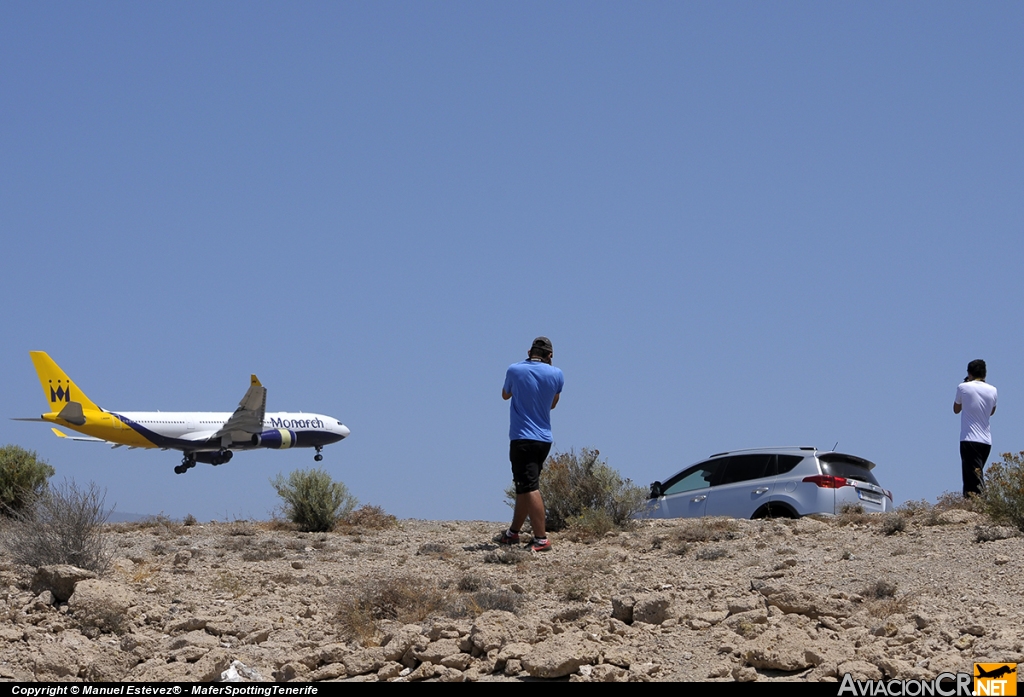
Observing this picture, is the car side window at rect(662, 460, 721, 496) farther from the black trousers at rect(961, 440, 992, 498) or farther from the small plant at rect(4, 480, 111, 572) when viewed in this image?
the small plant at rect(4, 480, 111, 572)

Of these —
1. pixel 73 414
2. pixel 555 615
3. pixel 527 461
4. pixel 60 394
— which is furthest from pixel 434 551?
pixel 60 394

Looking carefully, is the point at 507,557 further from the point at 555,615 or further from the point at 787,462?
the point at 787,462

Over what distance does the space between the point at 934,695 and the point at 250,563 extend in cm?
663

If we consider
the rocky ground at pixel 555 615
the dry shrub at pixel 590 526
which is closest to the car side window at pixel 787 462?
the dry shrub at pixel 590 526

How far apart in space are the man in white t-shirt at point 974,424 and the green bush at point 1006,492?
2.66 metres

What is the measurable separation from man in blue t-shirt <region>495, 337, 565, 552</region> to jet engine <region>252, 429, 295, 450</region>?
34427mm

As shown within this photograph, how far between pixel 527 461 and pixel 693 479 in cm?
418

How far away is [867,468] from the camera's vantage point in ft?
39.3

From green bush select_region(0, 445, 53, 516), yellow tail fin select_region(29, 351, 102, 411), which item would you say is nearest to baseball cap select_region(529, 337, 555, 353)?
green bush select_region(0, 445, 53, 516)

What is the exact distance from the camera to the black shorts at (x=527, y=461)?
29.7 ft

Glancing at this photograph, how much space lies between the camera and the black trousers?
36.6 feet

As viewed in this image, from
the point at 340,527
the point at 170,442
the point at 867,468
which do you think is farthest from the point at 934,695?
the point at 170,442

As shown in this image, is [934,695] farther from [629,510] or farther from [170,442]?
[170,442]

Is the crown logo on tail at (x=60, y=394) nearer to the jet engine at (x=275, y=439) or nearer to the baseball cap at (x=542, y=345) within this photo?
the jet engine at (x=275, y=439)
